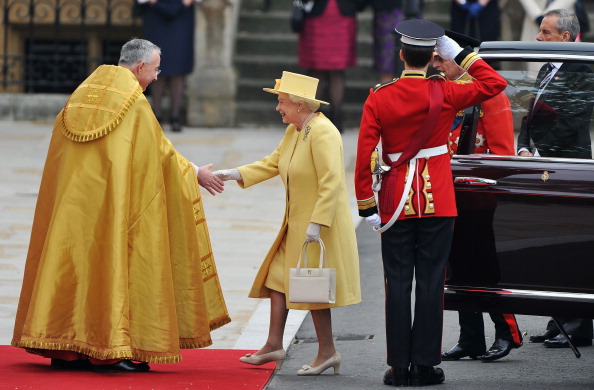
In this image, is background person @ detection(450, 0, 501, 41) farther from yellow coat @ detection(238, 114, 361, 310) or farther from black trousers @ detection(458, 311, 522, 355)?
yellow coat @ detection(238, 114, 361, 310)

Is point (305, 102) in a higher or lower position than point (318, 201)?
higher

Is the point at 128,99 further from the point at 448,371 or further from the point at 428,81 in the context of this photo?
the point at 448,371

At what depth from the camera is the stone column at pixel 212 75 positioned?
17500mm

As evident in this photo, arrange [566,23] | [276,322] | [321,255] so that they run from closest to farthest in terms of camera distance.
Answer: [321,255], [276,322], [566,23]

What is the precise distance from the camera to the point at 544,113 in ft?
23.7

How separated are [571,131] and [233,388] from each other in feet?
6.98

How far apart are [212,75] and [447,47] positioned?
1076 cm

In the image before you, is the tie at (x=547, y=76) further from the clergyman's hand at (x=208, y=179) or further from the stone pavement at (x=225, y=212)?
the stone pavement at (x=225, y=212)

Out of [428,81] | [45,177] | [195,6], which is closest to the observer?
[428,81]

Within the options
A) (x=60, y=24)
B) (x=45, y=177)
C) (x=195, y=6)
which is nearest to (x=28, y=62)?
(x=60, y=24)

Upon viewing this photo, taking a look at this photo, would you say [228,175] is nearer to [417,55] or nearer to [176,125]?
[417,55]

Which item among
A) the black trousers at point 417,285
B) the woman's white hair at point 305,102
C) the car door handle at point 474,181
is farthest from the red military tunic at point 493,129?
the woman's white hair at point 305,102

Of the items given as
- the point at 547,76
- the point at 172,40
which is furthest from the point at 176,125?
the point at 547,76

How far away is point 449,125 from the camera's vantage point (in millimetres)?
6863
